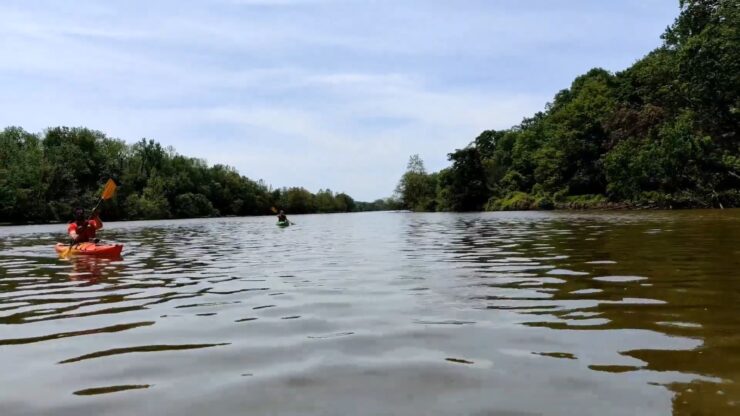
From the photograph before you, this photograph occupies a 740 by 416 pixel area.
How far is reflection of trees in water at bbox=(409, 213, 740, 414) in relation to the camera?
3936mm

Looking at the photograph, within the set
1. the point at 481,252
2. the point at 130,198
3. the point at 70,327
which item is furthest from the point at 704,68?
the point at 130,198

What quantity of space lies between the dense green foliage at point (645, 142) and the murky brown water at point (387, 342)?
120 feet

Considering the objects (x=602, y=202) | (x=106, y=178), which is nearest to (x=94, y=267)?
(x=602, y=202)

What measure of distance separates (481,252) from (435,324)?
862 cm

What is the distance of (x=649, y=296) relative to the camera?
22.7 feet

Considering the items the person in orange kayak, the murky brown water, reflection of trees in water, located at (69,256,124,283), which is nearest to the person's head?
the person in orange kayak

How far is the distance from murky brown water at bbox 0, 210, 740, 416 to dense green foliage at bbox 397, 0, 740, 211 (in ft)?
120

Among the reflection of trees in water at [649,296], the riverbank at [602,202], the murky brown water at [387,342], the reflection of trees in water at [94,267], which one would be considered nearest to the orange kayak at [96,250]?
the reflection of trees in water at [94,267]

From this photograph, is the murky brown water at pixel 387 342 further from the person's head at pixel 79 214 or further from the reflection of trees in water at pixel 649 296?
the person's head at pixel 79 214

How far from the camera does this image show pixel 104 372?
14.6 feet

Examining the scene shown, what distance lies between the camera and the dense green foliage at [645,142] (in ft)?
130

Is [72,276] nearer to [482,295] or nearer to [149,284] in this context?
[149,284]

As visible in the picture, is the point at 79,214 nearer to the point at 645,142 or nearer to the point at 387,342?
the point at 387,342

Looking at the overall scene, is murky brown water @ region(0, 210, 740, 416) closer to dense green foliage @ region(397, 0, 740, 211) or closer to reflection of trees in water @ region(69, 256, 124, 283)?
reflection of trees in water @ region(69, 256, 124, 283)
